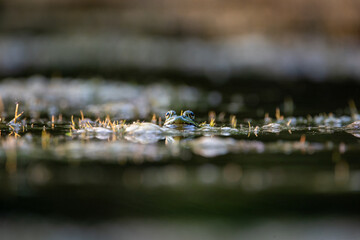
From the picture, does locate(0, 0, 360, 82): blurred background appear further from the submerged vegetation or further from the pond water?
the pond water

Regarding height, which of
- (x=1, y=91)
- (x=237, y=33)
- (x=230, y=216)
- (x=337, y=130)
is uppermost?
(x=237, y=33)

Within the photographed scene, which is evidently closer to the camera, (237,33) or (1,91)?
(1,91)

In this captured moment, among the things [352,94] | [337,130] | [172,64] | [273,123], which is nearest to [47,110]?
[273,123]

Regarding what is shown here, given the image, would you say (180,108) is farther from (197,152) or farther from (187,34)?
(187,34)

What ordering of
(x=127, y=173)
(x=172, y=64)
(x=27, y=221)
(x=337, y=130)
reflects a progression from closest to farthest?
(x=27, y=221)
(x=127, y=173)
(x=337, y=130)
(x=172, y=64)

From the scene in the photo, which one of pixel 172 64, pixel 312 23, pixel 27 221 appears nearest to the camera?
pixel 27 221

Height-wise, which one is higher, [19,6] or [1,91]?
[19,6]

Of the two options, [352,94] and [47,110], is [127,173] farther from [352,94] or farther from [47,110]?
[352,94]
